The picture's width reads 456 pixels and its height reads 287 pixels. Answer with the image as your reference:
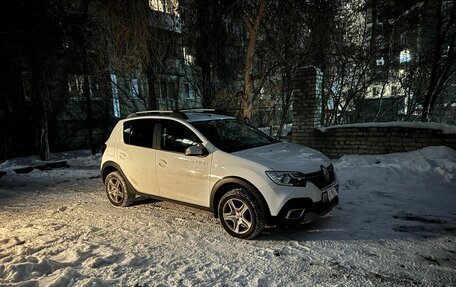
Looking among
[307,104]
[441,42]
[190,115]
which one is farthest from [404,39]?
[190,115]

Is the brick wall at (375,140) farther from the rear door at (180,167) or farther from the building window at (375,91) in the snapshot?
the building window at (375,91)

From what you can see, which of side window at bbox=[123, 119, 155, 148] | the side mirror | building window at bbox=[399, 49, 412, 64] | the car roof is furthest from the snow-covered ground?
building window at bbox=[399, 49, 412, 64]

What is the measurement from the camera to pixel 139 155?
539 centimetres

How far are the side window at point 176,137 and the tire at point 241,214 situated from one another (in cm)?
100

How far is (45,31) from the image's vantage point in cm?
1191

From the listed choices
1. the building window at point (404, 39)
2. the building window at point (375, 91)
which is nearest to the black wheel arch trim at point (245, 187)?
the building window at point (404, 39)

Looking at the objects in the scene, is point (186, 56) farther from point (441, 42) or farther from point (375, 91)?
point (375, 91)

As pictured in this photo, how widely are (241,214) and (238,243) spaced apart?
38 centimetres

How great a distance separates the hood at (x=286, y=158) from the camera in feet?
13.5

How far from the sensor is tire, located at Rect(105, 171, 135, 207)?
5832 millimetres

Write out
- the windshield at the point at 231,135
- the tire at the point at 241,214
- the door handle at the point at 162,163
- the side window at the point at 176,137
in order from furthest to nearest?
the door handle at the point at 162,163, the side window at the point at 176,137, the windshield at the point at 231,135, the tire at the point at 241,214

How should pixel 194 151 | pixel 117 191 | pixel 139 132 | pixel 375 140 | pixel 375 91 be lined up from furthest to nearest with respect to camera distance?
pixel 375 91, pixel 375 140, pixel 117 191, pixel 139 132, pixel 194 151

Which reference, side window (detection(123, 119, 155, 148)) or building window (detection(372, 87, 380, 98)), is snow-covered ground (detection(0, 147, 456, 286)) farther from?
building window (detection(372, 87, 380, 98))

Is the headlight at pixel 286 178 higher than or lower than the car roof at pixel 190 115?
lower
